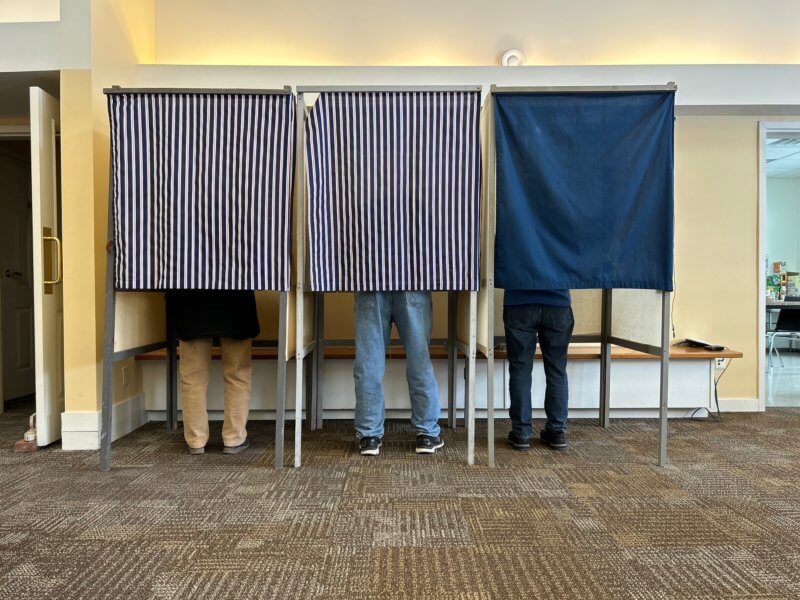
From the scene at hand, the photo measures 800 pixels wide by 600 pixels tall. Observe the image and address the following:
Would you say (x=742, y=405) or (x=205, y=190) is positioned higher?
(x=205, y=190)

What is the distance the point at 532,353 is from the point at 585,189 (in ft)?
2.98

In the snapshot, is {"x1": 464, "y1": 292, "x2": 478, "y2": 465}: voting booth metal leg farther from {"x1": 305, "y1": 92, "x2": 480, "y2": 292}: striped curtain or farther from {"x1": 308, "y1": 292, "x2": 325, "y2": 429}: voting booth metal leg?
{"x1": 308, "y1": 292, "x2": 325, "y2": 429}: voting booth metal leg

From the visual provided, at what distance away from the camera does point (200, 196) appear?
238 cm

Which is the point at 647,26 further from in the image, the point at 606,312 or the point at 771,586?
the point at 771,586

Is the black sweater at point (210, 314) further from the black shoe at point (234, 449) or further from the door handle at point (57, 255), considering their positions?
the door handle at point (57, 255)

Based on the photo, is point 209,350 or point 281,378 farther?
point 209,350

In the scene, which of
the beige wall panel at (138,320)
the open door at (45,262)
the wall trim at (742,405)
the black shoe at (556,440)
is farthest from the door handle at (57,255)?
the wall trim at (742,405)

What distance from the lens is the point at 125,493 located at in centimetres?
210

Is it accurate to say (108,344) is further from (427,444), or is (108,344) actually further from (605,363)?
(605,363)

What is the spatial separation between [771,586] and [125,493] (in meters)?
2.29

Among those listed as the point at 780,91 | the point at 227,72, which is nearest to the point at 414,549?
the point at 227,72

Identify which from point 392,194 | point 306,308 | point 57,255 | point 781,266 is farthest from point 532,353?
point 781,266

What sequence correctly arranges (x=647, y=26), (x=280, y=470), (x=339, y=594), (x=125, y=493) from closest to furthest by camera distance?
(x=339, y=594) → (x=125, y=493) → (x=280, y=470) → (x=647, y=26)

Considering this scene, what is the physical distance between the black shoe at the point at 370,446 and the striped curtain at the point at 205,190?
0.91 meters
